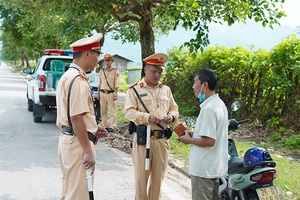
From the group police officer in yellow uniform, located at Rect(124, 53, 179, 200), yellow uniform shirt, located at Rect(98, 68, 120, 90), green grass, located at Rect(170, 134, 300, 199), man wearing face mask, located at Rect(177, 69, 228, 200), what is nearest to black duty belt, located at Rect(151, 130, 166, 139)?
police officer in yellow uniform, located at Rect(124, 53, 179, 200)

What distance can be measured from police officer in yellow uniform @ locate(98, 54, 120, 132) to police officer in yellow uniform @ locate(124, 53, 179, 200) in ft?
18.0

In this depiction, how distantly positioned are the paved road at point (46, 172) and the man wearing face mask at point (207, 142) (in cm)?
176

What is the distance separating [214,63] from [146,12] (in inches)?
110

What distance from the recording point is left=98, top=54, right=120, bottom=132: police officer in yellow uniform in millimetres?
9883

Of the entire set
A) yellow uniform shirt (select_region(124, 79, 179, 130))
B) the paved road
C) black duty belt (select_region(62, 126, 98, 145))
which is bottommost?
the paved road

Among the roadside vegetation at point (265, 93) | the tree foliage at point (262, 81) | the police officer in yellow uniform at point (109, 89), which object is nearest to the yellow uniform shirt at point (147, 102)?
the roadside vegetation at point (265, 93)

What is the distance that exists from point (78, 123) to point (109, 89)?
6862 mm

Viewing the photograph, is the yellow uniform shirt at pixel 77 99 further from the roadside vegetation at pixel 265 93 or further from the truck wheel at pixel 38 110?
the truck wheel at pixel 38 110

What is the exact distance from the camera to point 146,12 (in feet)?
30.2

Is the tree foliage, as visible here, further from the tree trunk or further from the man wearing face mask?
the man wearing face mask

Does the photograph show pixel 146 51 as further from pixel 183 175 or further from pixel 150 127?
pixel 150 127

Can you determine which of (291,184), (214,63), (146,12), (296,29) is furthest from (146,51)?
(291,184)

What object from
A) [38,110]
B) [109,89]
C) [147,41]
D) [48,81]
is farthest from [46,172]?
[38,110]

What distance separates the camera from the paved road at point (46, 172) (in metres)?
5.34
